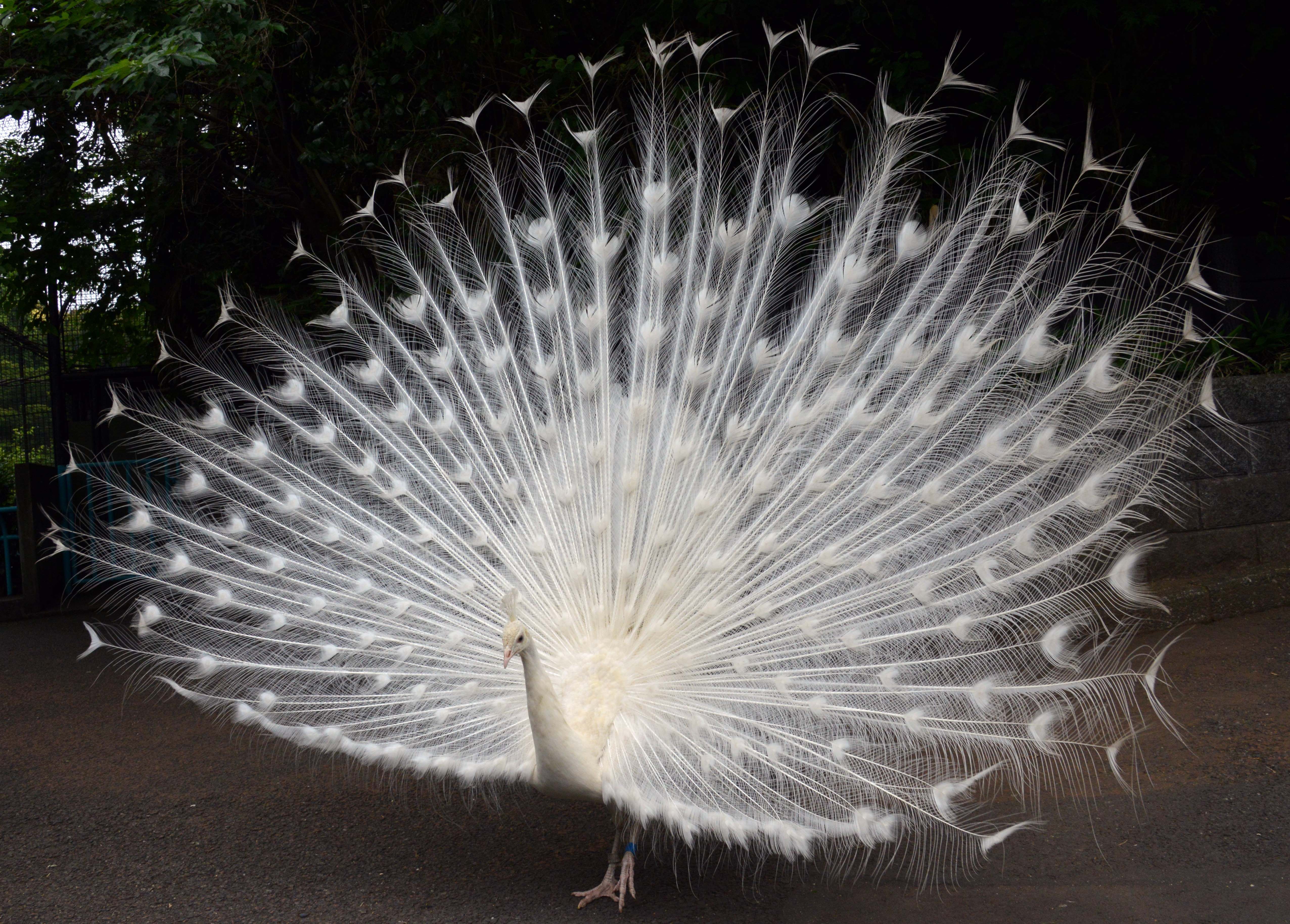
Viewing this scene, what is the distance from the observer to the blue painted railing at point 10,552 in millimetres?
8430

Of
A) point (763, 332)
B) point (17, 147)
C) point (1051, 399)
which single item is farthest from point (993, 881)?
point (17, 147)

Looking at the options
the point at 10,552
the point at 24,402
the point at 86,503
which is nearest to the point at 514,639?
the point at 86,503

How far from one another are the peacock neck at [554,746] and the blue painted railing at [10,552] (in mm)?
6865

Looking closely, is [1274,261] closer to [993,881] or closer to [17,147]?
[993,881]

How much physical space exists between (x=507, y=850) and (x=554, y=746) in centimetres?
102

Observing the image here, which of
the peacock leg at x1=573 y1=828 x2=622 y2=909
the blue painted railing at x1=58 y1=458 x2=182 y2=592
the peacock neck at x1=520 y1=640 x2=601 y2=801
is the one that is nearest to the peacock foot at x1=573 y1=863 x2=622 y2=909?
the peacock leg at x1=573 y1=828 x2=622 y2=909

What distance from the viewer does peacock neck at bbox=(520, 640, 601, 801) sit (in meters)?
3.08

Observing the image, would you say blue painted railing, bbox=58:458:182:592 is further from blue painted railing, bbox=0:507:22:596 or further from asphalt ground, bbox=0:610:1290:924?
asphalt ground, bbox=0:610:1290:924

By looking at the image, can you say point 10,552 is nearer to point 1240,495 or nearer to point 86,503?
point 86,503

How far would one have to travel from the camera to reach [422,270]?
4.35m

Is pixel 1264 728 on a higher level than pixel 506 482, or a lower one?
lower

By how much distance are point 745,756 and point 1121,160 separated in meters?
5.16

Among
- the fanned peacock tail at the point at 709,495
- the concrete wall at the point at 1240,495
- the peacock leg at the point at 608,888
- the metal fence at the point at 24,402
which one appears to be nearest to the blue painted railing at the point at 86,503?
the metal fence at the point at 24,402

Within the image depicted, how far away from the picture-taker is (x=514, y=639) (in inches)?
118
